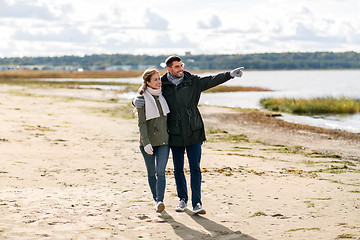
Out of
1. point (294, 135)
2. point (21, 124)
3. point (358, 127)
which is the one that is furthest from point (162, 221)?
point (358, 127)

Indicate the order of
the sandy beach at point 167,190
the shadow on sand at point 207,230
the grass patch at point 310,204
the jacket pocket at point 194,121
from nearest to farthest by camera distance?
the shadow on sand at point 207,230 < the sandy beach at point 167,190 < the jacket pocket at point 194,121 < the grass patch at point 310,204

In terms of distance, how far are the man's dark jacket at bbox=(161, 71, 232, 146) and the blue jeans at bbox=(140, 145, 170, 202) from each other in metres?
0.16

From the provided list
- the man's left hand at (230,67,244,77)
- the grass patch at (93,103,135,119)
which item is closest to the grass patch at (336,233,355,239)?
the man's left hand at (230,67,244,77)

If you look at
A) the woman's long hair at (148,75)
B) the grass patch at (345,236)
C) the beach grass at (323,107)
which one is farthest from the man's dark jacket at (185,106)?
the beach grass at (323,107)

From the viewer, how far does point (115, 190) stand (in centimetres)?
795

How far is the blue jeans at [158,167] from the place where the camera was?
6340 mm

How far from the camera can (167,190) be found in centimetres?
812

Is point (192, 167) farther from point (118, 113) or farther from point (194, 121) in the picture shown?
point (118, 113)

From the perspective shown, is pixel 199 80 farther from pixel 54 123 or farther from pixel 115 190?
pixel 54 123

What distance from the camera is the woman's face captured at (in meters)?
6.11

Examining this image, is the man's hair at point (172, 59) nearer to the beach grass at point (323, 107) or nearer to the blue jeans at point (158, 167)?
the blue jeans at point (158, 167)

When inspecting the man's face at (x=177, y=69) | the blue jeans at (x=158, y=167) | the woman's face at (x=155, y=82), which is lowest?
the blue jeans at (x=158, y=167)

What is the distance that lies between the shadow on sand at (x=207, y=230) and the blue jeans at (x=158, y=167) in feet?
1.24

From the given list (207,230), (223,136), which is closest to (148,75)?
(207,230)
